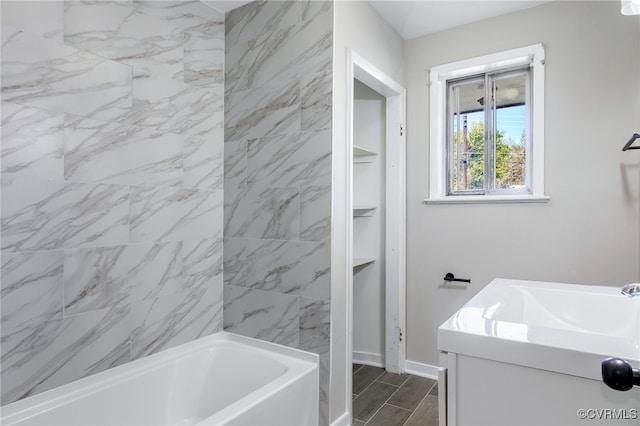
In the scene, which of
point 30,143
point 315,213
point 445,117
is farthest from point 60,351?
point 445,117

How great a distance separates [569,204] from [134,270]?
102 inches

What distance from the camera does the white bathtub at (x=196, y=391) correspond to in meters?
1.54

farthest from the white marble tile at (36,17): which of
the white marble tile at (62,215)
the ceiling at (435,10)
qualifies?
the ceiling at (435,10)

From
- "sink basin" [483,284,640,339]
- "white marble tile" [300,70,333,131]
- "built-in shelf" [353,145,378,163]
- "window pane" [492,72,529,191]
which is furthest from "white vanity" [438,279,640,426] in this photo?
"built-in shelf" [353,145,378,163]

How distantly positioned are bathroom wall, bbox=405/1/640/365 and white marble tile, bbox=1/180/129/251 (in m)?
2.06

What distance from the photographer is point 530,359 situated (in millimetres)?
904

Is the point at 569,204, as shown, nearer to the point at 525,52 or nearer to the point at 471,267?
the point at 471,267

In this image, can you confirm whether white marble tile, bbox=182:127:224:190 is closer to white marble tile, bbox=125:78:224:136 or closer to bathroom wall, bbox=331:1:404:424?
white marble tile, bbox=125:78:224:136

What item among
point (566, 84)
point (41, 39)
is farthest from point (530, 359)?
point (41, 39)

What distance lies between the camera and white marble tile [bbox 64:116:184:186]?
1681 mm

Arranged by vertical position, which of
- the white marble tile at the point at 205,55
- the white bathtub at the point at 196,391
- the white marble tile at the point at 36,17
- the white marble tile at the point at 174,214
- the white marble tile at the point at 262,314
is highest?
the white marble tile at the point at 205,55

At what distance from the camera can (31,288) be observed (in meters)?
1.54

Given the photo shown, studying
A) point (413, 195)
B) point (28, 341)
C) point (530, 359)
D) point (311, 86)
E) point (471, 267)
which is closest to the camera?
point (530, 359)

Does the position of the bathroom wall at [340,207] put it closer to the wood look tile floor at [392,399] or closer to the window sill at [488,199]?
the wood look tile floor at [392,399]
